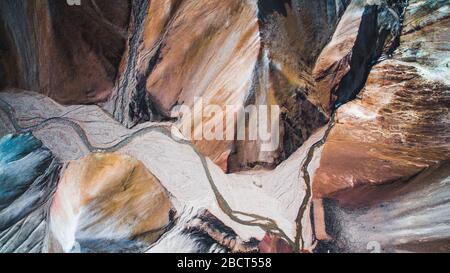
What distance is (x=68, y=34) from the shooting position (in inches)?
160

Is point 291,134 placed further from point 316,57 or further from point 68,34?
point 68,34

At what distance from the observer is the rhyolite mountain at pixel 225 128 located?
11.9ft

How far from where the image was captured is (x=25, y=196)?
13.5 feet

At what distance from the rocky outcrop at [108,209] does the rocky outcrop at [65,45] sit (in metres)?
0.80

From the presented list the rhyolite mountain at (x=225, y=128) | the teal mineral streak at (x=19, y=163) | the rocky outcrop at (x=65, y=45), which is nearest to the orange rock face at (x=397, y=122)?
the rhyolite mountain at (x=225, y=128)

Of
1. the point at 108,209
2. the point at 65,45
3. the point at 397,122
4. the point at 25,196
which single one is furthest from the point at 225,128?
the point at 25,196

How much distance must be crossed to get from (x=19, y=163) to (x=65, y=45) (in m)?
1.20

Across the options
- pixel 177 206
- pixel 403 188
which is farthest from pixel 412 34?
pixel 177 206

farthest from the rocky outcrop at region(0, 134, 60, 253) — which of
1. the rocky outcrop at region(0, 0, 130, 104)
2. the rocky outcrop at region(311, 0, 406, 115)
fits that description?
the rocky outcrop at region(311, 0, 406, 115)

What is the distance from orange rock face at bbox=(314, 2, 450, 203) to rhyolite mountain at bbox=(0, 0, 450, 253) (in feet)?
0.04

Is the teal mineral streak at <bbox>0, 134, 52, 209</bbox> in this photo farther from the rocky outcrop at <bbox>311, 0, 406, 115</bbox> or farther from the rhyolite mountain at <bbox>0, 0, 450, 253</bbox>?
the rocky outcrop at <bbox>311, 0, 406, 115</bbox>

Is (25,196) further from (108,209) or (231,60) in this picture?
(231,60)

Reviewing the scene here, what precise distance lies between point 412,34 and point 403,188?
177 centimetres

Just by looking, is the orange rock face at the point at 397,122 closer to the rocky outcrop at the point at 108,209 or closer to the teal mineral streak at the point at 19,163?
the rocky outcrop at the point at 108,209
